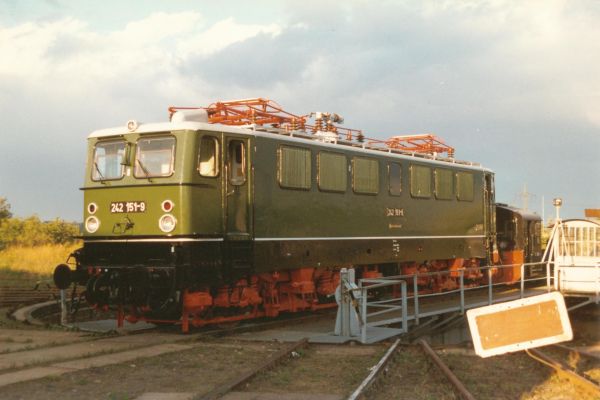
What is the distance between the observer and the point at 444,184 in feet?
64.2

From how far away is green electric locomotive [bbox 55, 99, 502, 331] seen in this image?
11.9m

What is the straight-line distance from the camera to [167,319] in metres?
12.7

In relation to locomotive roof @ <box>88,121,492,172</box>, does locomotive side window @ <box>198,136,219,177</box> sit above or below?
below

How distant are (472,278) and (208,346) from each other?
40.5ft

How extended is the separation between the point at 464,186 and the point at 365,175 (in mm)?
5246

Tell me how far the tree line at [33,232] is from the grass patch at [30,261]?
4151 millimetres

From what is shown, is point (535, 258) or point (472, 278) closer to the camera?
point (472, 278)

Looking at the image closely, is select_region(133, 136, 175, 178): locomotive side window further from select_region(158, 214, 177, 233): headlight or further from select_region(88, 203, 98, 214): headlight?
select_region(88, 203, 98, 214): headlight

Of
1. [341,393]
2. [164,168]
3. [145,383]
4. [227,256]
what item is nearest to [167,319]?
[227,256]

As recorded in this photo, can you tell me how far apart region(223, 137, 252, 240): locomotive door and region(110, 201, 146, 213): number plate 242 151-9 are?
4.73 ft

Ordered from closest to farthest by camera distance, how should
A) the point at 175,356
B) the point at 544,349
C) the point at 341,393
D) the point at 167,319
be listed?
the point at 341,393 → the point at 175,356 → the point at 544,349 → the point at 167,319

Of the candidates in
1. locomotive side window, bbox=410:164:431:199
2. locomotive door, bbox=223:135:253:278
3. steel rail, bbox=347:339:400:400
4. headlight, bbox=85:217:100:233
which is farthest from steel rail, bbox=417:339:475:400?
locomotive side window, bbox=410:164:431:199

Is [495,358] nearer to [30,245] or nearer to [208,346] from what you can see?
[208,346]

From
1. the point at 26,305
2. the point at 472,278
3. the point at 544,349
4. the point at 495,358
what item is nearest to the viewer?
the point at 495,358
